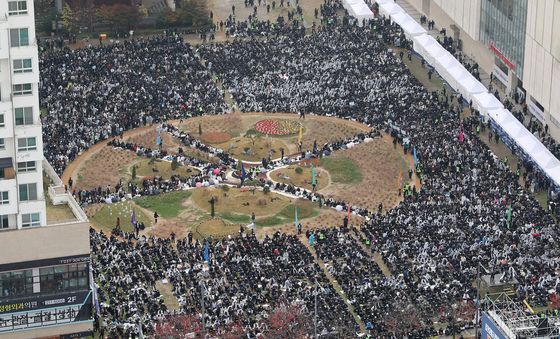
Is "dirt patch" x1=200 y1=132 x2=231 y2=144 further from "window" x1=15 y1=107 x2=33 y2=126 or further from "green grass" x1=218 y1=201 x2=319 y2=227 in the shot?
"window" x1=15 y1=107 x2=33 y2=126

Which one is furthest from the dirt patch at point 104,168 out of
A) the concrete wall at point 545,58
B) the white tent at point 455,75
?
the concrete wall at point 545,58

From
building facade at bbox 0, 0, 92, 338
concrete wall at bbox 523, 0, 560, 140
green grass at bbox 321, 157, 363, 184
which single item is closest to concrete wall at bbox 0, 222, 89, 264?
building facade at bbox 0, 0, 92, 338

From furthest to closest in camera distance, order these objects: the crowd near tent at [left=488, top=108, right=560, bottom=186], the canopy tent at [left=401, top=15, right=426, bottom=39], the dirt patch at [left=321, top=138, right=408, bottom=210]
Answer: the canopy tent at [left=401, top=15, right=426, bottom=39], the dirt patch at [left=321, top=138, right=408, bottom=210], the crowd near tent at [left=488, top=108, right=560, bottom=186]

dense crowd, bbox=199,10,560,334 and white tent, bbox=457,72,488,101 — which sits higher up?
white tent, bbox=457,72,488,101

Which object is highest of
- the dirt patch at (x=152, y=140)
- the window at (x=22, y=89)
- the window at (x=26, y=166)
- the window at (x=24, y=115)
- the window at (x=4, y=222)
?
the window at (x=22, y=89)

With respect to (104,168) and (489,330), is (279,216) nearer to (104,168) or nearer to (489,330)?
(104,168)

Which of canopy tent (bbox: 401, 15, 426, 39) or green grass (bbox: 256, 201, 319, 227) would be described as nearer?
green grass (bbox: 256, 201, 319, 227)

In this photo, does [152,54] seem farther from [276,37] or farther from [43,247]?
[43,247]

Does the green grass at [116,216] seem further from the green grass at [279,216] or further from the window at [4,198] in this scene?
the window at [4,198]
